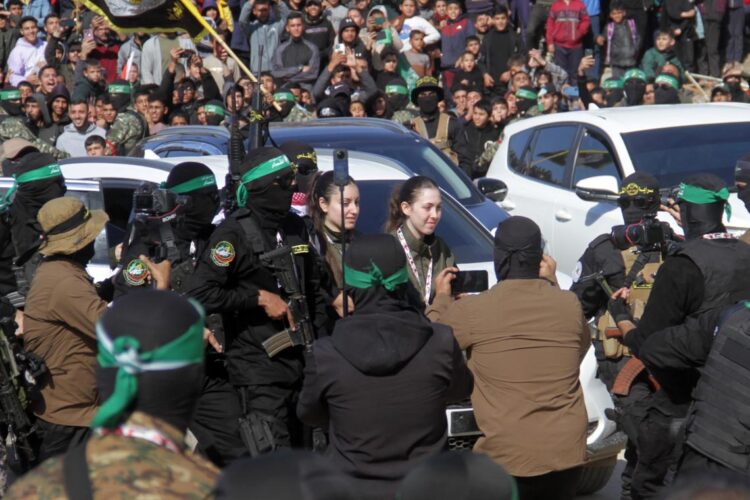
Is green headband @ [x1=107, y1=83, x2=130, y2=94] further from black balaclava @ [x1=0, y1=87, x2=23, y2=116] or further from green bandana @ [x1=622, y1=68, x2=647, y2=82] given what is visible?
green bandana @ [x1=622, y1=68, x2=647, y2=82]

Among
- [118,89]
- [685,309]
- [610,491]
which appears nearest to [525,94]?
[118,89]

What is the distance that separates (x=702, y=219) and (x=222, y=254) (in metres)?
2.16

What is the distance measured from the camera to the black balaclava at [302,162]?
299 inches

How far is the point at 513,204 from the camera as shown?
1182 centimetres

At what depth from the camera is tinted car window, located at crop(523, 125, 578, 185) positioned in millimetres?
11492

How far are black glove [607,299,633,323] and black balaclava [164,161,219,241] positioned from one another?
1962 millimetres

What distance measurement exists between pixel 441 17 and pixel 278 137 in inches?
439

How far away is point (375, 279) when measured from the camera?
4766mm

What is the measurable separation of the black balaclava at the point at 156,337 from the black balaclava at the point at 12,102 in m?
14.8

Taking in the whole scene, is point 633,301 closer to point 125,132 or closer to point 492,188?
point 492,188

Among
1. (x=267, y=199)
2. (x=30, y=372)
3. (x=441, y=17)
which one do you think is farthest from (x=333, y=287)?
(x=441, y=17)

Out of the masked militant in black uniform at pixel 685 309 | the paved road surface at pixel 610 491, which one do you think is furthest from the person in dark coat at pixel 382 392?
the paved road surface at pixel 610 491

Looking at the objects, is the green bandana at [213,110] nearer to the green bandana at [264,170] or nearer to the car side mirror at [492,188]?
the car side mirror at [492,188]

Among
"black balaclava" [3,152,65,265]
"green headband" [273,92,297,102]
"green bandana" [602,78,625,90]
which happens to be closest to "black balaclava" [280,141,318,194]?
"black balaclava" [3,152,65,265]
